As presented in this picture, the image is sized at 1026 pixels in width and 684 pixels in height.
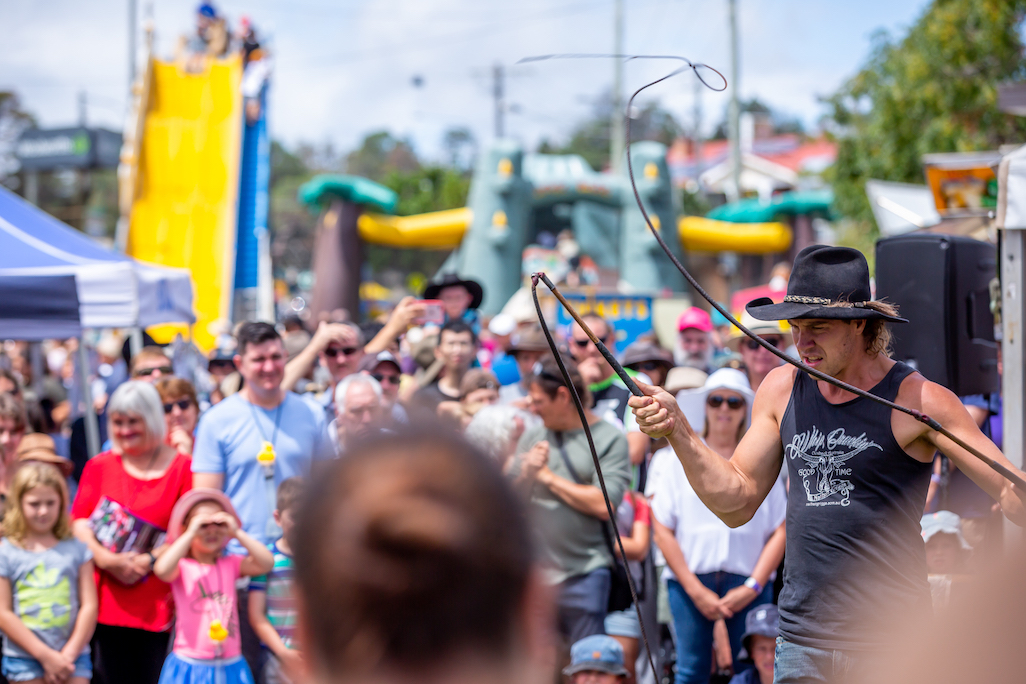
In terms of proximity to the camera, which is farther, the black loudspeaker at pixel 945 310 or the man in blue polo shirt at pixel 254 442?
the man in blue polo shirt at pixel 254 442

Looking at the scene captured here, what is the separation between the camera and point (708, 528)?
4508 mm

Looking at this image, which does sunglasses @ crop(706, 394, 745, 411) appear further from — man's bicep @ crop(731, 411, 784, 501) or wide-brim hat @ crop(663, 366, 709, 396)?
man's bicep @ crop(731, 411, 784, 501)

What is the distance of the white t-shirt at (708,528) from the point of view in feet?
14.6

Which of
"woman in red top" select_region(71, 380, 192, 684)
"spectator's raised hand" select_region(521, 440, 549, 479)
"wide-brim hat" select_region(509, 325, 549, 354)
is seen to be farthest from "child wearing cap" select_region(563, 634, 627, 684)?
"wide-brim hat" select_region(509, 325, 549, 354)

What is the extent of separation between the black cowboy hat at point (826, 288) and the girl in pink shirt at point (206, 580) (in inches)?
99.8

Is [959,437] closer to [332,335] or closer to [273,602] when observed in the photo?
[273,602]

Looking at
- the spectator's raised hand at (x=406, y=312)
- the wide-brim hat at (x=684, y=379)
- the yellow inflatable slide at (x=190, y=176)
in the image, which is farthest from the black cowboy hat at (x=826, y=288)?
the yellow inflatable slide at (x=190, y=176)

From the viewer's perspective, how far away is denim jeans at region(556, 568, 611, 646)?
4.35 meters

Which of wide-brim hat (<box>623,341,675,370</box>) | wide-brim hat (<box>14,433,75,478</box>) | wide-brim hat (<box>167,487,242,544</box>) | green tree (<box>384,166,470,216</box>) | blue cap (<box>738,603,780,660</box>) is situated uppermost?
green tree (<box>384,166,470,216</box>)

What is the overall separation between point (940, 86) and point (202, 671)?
40.3 feet

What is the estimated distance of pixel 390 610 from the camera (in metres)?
0.88

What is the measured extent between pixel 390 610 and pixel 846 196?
1802 cm

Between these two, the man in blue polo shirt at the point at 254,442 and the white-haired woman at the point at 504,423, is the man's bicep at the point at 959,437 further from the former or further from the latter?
the man in blue polo shirt at the point at 254,442

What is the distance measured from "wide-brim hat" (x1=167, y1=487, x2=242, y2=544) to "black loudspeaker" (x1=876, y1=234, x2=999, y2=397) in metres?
3.09
